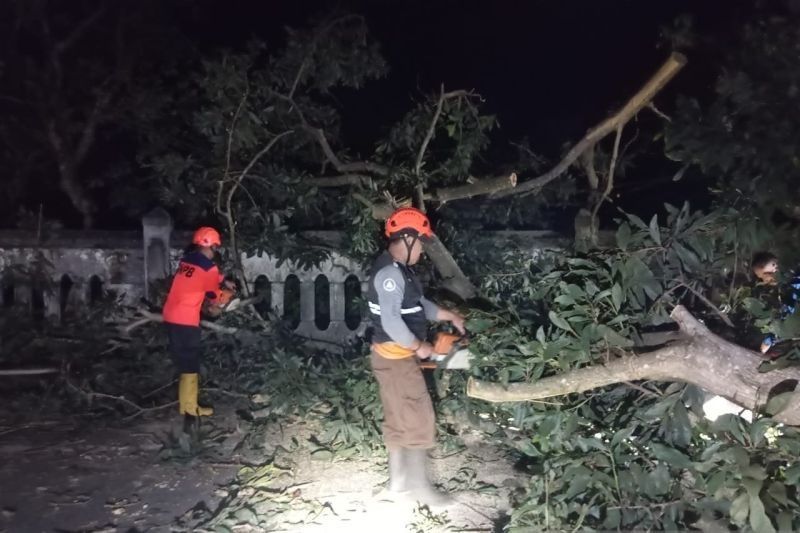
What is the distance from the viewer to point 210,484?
506 cm

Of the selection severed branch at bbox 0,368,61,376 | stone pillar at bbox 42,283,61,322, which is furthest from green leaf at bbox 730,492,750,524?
stone pillar at bbox 42,283,61,322

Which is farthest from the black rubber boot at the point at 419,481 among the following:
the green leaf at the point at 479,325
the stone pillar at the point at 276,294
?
the stone pillar at the point at 276,294

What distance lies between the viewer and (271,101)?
22.8ft

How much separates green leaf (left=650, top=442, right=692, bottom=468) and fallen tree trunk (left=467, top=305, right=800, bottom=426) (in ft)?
1.14

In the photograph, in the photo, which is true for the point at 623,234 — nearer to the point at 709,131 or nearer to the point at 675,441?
the point at 709,131

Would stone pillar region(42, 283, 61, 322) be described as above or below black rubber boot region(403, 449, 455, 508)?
above

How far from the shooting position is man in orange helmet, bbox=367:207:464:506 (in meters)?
4.52

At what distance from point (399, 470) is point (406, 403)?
44cm

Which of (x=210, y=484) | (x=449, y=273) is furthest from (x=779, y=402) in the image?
(x=210, y=484)

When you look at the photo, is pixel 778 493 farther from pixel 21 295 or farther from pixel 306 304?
pixel 21 295

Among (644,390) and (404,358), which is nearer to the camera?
(644,390)

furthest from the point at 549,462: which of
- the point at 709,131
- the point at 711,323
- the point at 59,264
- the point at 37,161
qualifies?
the point at 37,161

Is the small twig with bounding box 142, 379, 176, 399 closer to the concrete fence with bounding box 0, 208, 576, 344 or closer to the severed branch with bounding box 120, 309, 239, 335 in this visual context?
the severed branch with bounding box 120, 309, 239, 335

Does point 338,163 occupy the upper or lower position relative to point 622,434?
upper
